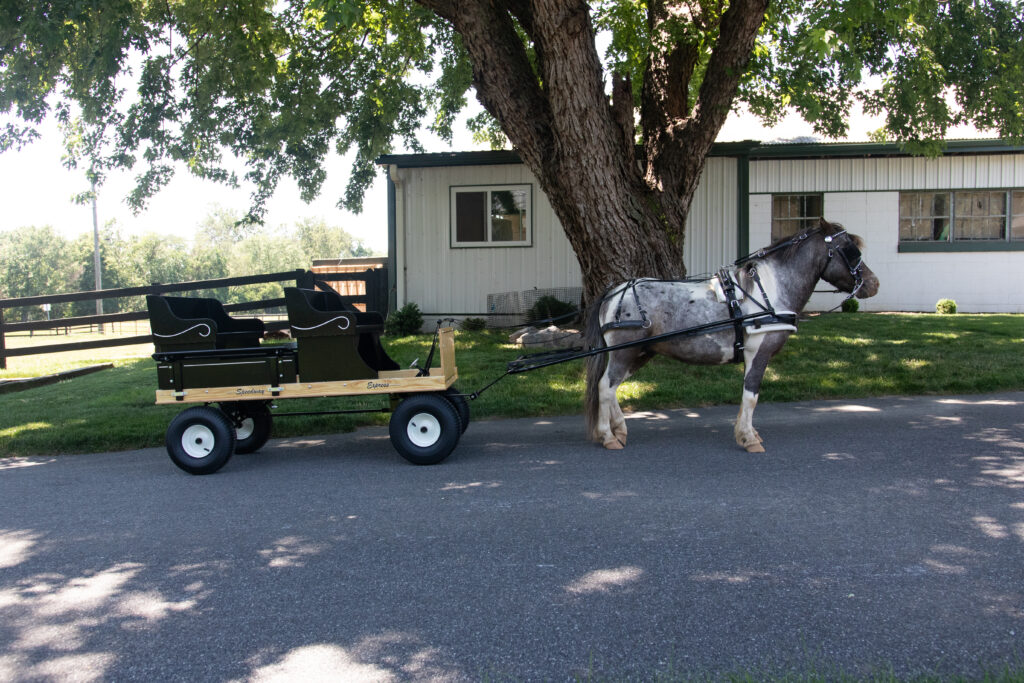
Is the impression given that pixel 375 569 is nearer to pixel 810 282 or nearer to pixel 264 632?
pixel 264 632

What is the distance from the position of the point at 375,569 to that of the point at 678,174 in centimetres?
868

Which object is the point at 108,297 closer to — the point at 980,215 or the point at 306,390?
the point at 306,390

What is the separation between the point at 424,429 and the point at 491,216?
11885mm

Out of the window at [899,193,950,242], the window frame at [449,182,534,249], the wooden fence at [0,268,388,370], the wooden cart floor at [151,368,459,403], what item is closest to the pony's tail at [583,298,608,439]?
the wooden cart floor at [151,368,459,403]

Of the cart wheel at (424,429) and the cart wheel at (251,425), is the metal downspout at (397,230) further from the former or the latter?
the cart wheel at (424,429)

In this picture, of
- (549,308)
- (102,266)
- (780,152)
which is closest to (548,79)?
(549,308)

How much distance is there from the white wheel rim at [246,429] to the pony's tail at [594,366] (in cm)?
337

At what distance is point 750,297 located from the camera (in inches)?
281

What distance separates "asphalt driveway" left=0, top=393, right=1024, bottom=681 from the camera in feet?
11.1

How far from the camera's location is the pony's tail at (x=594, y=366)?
24.2 ft

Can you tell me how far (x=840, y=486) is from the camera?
570 cm

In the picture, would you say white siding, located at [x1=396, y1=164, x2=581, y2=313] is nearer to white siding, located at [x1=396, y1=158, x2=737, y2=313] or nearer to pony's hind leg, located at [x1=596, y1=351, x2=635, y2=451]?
white siding, located at [x1=396, y1=158, x2=737, y2=313]

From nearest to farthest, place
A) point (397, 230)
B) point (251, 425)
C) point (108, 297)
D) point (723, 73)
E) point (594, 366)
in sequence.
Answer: point (594, 366) < point (251, 425) < point (723, 73) < point (108, 297) < point (397, 230)

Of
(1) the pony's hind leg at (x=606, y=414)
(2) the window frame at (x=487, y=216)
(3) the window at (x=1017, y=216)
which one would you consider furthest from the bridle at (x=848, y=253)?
(3) the window at (x=1017, y=216)
